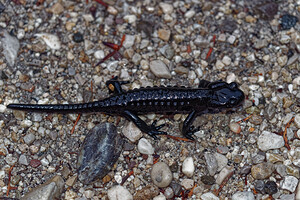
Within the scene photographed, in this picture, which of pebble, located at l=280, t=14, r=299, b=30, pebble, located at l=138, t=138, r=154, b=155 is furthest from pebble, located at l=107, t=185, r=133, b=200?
pebble, located at l=280, t=14, r=299, b=30

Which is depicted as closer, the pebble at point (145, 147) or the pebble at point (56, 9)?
the pebble at point (145, 147)

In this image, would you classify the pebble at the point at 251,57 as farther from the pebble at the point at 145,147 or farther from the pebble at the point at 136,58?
the pebble at the point at 145,147

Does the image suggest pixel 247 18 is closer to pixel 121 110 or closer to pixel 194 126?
pixel 194 126

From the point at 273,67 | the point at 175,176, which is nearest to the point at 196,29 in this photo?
the point at 273,67

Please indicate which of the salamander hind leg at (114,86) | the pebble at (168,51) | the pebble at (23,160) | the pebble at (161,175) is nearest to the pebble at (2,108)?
the pebble at (23,160)

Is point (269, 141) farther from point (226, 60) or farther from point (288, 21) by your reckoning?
point (288, 21)

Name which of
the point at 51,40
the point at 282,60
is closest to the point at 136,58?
the point at 51,40

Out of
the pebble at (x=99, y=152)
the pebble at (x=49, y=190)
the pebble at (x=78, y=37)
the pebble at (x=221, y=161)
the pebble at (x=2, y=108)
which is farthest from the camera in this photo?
the pebble at (x=78, y=37)
